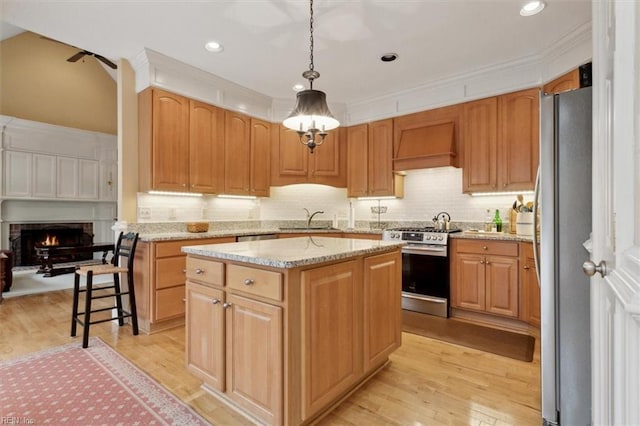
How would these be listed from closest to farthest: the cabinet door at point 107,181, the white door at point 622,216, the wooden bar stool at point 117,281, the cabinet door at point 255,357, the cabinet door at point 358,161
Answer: the white door at point 622,216 → the cabinet door at point 255,357 → the wooden bar stool at point 117,281 → the cabinet door at point 358,161 → the cabinet door at point 107,181

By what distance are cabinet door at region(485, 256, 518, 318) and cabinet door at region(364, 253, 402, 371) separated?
140cm

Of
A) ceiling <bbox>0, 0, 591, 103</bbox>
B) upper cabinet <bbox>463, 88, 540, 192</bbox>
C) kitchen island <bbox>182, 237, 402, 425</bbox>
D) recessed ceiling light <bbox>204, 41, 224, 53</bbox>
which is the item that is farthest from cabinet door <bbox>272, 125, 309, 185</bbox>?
kitchen island <bbox>182, 237, 402, 425</bbox>

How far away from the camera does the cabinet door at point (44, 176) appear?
6258 mm

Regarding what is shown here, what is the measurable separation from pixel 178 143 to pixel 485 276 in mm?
3546

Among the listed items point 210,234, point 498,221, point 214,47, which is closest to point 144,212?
point 210,234

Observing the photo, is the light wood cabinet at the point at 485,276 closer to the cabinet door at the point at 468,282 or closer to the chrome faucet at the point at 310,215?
the cabinet door at the point at 468,282

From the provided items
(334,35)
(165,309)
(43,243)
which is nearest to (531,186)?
(334,35)

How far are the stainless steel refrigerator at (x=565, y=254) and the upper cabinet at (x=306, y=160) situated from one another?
325cm

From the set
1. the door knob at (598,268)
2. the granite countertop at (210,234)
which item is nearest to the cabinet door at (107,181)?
the granite countertop at (210,234)

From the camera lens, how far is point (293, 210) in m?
5.03

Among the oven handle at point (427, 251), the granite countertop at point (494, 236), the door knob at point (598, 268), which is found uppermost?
the door knob at point (598, 268)

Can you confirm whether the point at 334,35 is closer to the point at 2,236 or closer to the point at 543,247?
the point at 543,247

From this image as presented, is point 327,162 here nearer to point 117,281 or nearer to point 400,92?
point 400,92

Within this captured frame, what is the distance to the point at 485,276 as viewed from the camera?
3285mm
